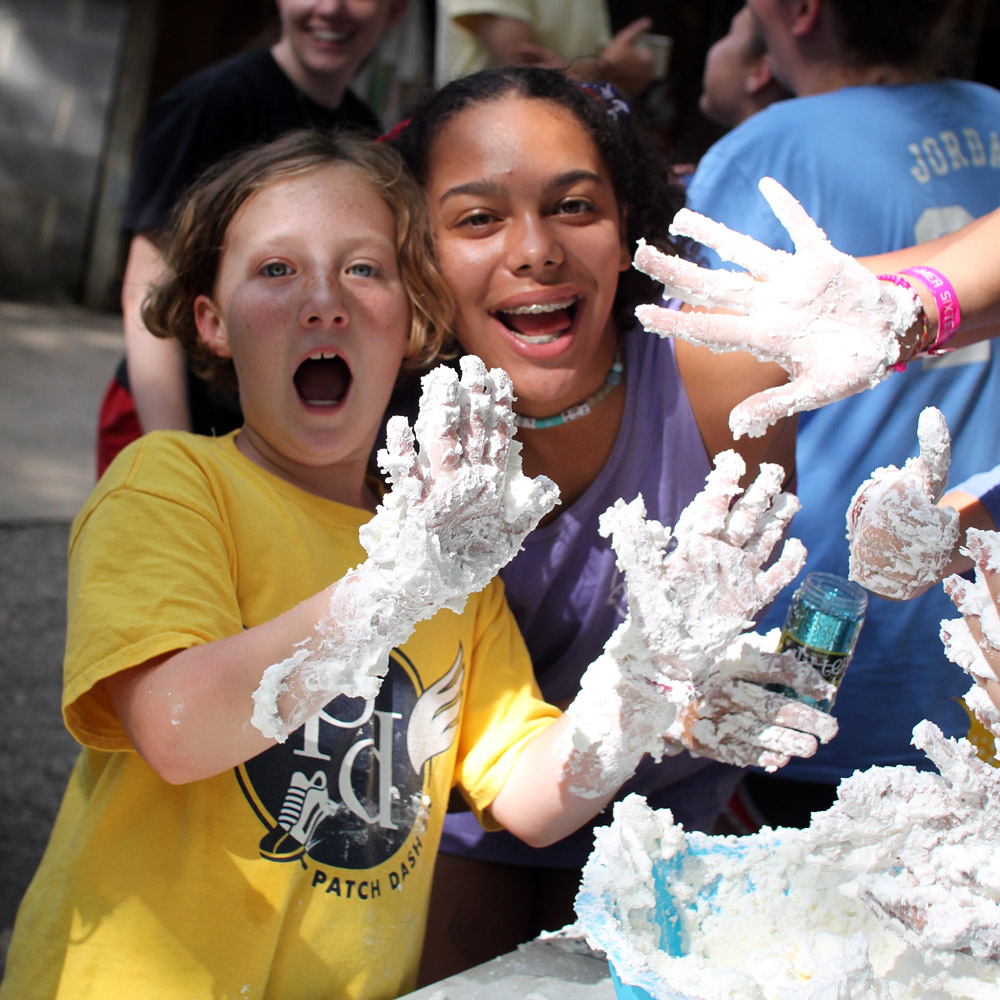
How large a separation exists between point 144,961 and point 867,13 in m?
2.08

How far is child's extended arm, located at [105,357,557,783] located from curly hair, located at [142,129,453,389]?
0.54 meters

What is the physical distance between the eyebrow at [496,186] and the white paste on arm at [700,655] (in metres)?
0.59

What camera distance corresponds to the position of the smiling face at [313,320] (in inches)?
55.6

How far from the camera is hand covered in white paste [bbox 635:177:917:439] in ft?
3.82

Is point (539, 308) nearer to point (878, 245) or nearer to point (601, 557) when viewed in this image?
point (601, 557)

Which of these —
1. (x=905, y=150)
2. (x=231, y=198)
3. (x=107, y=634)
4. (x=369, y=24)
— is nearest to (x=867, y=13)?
(x=905, y=150)

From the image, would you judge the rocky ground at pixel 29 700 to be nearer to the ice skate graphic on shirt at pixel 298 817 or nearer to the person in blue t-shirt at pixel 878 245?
the ice skate graphic on shirt at pixel 298 817

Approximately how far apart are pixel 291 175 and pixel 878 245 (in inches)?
43.4

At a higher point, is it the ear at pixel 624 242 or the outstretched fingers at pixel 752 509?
the ear at pixel 624 242

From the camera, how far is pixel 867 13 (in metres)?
2.00

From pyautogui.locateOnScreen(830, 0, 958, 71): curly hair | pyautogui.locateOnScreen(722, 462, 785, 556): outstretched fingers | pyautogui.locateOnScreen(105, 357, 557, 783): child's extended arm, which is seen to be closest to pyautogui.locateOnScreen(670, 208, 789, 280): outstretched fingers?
pyautogui.locateOnScreen(722, 462, 785, 556): outstretched fingers

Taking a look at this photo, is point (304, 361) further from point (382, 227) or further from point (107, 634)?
point (107, 634)

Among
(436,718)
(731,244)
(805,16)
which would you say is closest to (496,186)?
(731,244)

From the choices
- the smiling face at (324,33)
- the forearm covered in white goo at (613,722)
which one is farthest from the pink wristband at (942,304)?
the smiling face at (324,33)
